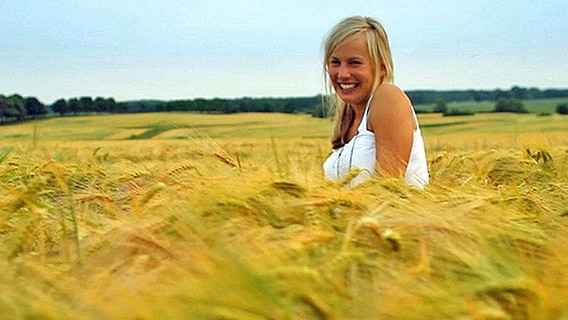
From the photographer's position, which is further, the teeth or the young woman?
the teeth

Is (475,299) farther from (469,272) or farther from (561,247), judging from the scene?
(561,247)

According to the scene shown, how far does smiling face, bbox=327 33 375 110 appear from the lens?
3441mm

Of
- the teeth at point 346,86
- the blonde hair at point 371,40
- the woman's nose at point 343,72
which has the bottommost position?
the teeth at point 346,86

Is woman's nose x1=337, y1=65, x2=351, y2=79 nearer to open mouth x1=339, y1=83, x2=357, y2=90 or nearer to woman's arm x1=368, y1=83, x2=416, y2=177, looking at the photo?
open mouth x1=339, y1=83, x2=357, y2=90

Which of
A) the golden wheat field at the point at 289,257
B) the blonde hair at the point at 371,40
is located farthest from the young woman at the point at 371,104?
the golden wheat field at the point at 289,257

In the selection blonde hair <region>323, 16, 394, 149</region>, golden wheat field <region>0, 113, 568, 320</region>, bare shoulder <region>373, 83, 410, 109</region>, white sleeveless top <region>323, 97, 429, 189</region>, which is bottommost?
white sleeveless top <region>323, 97, 429, 189</region>

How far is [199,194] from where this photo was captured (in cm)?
168

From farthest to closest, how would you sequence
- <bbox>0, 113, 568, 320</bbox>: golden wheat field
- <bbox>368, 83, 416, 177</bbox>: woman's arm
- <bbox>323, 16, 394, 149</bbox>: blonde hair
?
<bbox>323, 16, 394, 149</bbox>: blonde hair, <bbox>368, 83, 416, 177</bbox>: woman's arm, <bbox>0, 113, 568, 320</bbox>: golden wheat field

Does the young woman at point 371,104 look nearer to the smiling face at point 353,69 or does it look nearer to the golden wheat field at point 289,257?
the smiling face at point 353,69

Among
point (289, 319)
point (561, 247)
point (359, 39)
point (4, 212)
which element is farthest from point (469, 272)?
point (359, 39)

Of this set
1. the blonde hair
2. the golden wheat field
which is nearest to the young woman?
the blonde hair

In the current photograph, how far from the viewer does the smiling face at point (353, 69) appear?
11.3ft

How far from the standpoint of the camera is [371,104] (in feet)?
10.9

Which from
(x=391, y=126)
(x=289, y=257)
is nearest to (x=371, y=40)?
(x=391, y=126)
